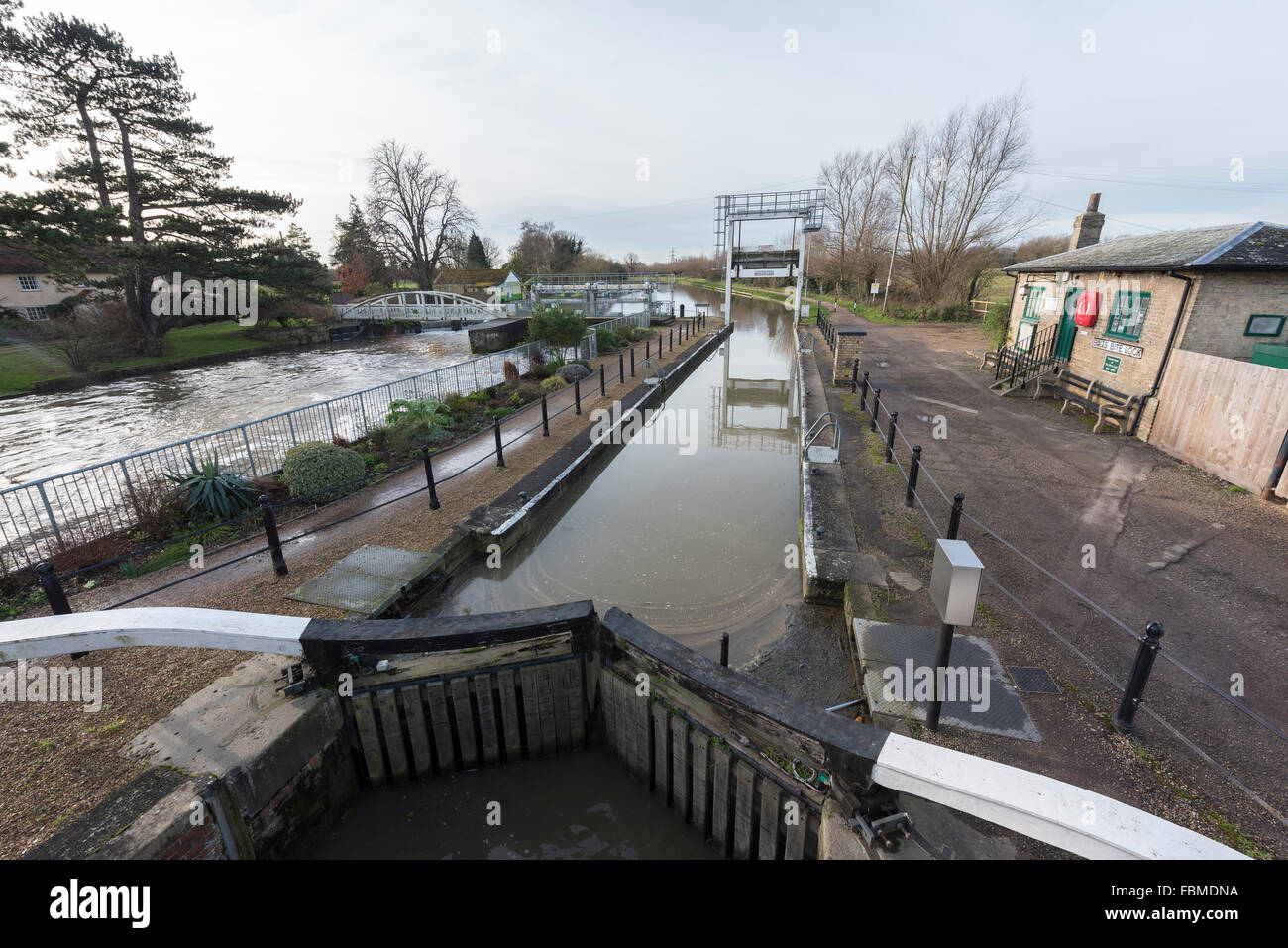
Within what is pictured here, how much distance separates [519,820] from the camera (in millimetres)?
4332

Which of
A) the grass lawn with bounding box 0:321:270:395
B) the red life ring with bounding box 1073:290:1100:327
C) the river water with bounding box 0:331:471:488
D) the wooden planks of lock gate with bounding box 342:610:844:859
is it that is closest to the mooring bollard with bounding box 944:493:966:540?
the wooden planks of lock gate with bounding box 342:610:844:859

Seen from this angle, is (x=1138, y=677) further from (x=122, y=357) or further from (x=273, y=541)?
(x=122, y=357)

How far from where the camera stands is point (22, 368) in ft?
64.8

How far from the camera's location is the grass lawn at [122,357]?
19.0m

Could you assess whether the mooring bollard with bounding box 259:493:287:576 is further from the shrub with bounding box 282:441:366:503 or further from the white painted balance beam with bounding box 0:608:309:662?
the shrub with bounding box 282:441:366:503

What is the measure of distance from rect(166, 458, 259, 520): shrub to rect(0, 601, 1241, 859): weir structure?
4.38m

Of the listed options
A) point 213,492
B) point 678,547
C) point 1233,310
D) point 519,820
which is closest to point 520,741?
point 519,820

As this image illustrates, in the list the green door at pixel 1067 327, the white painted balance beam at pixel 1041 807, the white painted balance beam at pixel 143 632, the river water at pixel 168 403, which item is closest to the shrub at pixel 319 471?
the white painted balance beam at pixel 143 632

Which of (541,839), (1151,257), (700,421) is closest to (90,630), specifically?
(541,839)

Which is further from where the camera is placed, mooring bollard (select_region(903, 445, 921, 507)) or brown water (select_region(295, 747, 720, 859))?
mooring bollard (select_region(903, 445, 921, 507))

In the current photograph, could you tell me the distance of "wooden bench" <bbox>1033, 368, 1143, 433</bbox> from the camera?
11.0 metres

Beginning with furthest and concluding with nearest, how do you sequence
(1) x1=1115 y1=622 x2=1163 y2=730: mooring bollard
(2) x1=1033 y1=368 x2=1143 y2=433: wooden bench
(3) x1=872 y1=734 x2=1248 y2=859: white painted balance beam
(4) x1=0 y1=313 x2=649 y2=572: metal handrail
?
(2) x1=1033 y1=368 x2=1143 y2=433: wooden bench → (4) x1=0 y1=313 x2=649 y2=572: metal handrail → (1) x1=1115 y1=622 x2=1163 y2=730: mooring bollard → (3) x1=872 y1=734 x2=1248 y2=859: white painted balance beam

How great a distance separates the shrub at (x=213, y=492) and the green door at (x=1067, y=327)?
19.2 m
